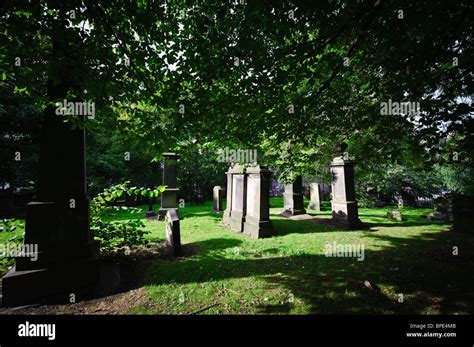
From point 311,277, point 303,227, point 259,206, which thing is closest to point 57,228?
point 311,277

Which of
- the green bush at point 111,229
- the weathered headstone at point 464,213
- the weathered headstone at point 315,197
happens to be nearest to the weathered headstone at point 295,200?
the weathered headstone at point 315,197

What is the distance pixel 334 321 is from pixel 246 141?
3.31m

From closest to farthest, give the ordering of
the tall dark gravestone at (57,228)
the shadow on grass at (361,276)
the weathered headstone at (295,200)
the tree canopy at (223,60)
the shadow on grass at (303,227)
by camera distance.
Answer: the tree canopy at (223,60) → the shadow on grass at (361,276) → the tall dark gravestone at (57,228) → the shadow on grass at (303,227) → the weathered headstone at (295,200)

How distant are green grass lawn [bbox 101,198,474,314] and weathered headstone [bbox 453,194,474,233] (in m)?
0.67

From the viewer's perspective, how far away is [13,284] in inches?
152

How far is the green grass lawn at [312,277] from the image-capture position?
370 cm

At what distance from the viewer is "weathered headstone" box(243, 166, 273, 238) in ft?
28.6

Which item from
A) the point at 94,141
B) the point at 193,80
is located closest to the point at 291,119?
the point at 193,80

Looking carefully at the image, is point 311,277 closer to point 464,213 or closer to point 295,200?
point 464,213

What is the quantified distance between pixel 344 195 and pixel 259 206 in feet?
14.1

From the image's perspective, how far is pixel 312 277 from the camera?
4.82 metres

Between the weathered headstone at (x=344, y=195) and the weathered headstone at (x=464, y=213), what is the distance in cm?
330

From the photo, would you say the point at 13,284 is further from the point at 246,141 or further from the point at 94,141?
the point at 94,141

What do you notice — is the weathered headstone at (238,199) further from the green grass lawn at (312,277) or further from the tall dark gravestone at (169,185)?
the tall dark gravestone at (169,185)
